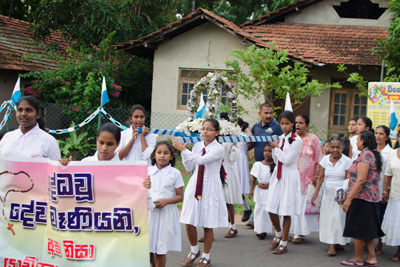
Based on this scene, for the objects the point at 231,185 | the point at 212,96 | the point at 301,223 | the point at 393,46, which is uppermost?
the point at 393,46

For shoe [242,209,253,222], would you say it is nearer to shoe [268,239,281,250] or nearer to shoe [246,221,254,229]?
shoe [246,221,254,229]

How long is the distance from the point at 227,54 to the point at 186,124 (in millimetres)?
8301

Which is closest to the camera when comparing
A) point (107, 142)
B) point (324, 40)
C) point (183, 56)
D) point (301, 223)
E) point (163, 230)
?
point (107, 142)

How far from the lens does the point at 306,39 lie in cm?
1321

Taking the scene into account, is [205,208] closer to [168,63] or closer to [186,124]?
[186,124]

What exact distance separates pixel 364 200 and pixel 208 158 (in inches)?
80.8

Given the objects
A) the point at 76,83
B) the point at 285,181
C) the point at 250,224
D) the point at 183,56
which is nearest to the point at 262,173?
the point at 285,181

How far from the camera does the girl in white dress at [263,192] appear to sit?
5.98 meters

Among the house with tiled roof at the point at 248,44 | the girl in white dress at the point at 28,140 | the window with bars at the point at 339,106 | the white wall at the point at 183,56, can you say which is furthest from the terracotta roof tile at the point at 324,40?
the girl in white dress at the point at 28,140

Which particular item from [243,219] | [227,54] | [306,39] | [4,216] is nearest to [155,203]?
[4,216]

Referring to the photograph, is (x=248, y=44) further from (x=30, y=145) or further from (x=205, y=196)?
(x=30, y=145)

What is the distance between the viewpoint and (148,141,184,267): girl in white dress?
3.95 meters

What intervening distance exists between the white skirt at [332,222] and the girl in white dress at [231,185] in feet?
4.18

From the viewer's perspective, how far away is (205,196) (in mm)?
4789
